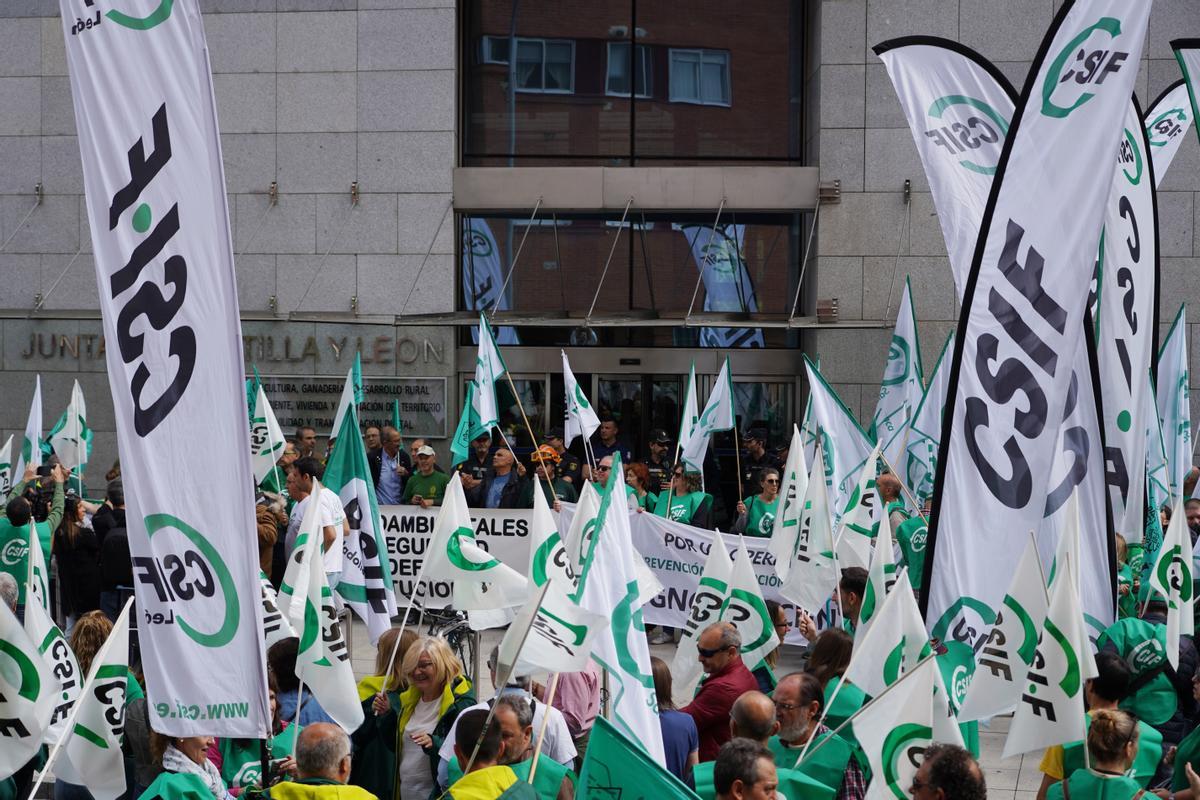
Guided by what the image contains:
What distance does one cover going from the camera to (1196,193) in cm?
1984

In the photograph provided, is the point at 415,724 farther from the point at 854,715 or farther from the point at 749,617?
the point at 854,715

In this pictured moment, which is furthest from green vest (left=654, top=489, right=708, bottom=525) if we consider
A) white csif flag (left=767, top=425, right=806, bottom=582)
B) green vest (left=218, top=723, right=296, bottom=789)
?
green vest (left=218, top=723, right=296, bottom=789)

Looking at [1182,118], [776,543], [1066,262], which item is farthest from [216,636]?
[1182,118]

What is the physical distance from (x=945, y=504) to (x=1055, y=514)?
3.43ft

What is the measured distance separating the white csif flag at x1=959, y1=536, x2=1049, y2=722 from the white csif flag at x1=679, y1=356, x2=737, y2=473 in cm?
881

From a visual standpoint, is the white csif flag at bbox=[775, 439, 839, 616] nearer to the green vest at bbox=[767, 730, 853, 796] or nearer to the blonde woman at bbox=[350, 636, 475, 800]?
the blonde woman at bbox=[350, 636, 475, 800]

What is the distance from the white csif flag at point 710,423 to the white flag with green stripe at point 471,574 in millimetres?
6470

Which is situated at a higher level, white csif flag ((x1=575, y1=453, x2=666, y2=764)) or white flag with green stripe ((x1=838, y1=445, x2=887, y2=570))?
white csif flag ((x1=575, y1=453, x2=666, y2=764))

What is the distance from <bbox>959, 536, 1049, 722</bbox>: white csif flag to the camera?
19.6 feet

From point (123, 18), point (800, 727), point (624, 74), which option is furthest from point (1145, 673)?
point (624, 74)

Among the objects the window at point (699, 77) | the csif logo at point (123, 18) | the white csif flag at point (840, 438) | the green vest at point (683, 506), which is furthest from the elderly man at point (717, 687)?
the window at point (699, 77)

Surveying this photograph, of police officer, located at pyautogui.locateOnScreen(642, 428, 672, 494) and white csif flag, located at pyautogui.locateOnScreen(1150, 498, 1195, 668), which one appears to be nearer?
white csif flag, located at pyautogui.locateOnScreen(1150, 498, 1195, 668)

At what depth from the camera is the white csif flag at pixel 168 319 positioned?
5051mm

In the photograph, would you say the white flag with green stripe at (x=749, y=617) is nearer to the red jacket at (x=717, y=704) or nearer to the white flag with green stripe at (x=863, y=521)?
the red jacket at (x=717, y=704)
